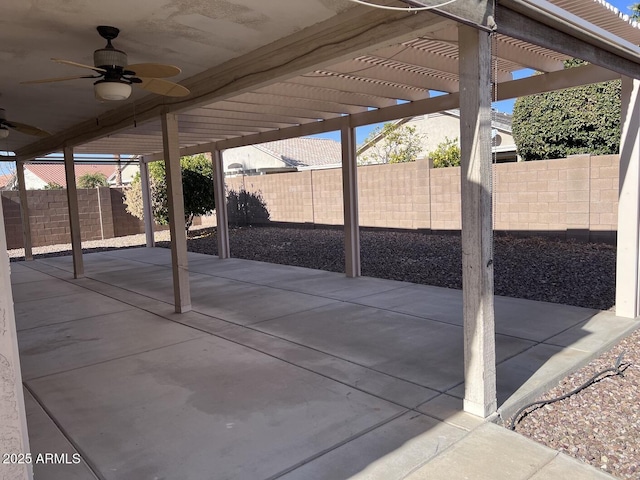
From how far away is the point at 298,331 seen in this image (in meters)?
5.11

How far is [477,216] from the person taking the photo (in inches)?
117

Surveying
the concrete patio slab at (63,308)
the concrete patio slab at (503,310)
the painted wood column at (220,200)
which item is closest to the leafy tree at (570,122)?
the concrete patio slab at (503,310)

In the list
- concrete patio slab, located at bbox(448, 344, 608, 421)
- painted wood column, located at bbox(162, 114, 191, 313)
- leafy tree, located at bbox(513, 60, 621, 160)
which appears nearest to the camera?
concrete patio slab, located at bbox(448, 344, 608, 421)

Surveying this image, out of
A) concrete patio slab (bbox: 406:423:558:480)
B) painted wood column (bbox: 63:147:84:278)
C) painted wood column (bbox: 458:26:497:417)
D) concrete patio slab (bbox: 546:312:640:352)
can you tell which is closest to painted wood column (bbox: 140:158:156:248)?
painted wood column (bbox: 63:147:84:278)

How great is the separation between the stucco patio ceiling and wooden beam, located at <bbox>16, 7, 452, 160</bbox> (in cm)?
1

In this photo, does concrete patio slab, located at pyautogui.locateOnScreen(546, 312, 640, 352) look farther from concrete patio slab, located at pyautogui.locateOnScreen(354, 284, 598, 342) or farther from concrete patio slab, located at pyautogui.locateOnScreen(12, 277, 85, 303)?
concrete patio slab, located at pyautogui.locateOnScreen(12, 277, 85, 303)

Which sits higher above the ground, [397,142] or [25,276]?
[397,142]

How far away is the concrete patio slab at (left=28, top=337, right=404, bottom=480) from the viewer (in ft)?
8.97

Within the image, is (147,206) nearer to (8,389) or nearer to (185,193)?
(185,193)

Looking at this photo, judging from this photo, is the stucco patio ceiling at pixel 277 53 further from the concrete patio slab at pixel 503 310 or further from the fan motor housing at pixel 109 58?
the concrete patio slab at pixel 503 310

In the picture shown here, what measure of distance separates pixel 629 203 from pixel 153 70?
487cm

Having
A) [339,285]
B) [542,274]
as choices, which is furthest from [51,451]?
[542,274]

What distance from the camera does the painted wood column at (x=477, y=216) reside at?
9.54 ft

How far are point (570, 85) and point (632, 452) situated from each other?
3.92 meters
